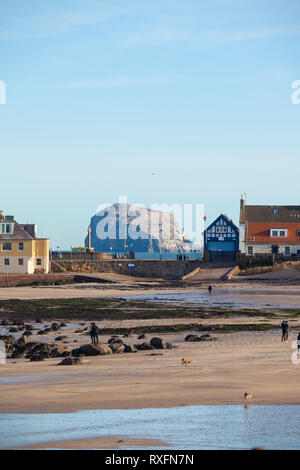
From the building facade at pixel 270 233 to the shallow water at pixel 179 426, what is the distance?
7796cm

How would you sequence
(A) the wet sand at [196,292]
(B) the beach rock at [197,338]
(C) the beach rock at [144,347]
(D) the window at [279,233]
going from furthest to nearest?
(D) the window at [279,233] → (A) the wet sand at [196,292] → (B) the beach rock at [197,338] → (C) the beach rock at [144,347]

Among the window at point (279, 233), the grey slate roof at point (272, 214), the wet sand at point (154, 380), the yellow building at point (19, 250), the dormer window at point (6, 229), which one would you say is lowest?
the wet sand at point (154, 380)

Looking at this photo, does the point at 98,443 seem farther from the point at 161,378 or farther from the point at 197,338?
the point at 197,338

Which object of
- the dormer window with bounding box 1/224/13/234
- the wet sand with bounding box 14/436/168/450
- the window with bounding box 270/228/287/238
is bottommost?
the wet sand with bounding box 14/436/168/450

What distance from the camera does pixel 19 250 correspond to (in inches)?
3438

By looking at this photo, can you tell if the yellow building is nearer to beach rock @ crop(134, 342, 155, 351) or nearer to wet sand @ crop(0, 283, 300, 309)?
wet sand @ crop(0, 283, 300, 309)

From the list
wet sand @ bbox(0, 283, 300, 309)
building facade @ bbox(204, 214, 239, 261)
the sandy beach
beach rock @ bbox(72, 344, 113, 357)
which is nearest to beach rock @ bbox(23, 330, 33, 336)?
the sandy beach

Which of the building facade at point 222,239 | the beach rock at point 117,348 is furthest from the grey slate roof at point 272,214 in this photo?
the beach rock at point 117,348

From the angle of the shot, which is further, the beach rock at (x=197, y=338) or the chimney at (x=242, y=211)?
the chimney at (x=242, y=211)

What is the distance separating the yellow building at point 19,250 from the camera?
87062 millimetres

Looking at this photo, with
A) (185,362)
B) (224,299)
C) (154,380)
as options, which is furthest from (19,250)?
(154,380)

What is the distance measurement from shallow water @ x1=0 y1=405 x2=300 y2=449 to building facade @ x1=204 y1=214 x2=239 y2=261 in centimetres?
8190

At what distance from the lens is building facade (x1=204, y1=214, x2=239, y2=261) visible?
3912 inches

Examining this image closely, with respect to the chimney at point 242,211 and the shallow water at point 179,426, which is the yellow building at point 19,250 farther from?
the shallow water at point 179,426
